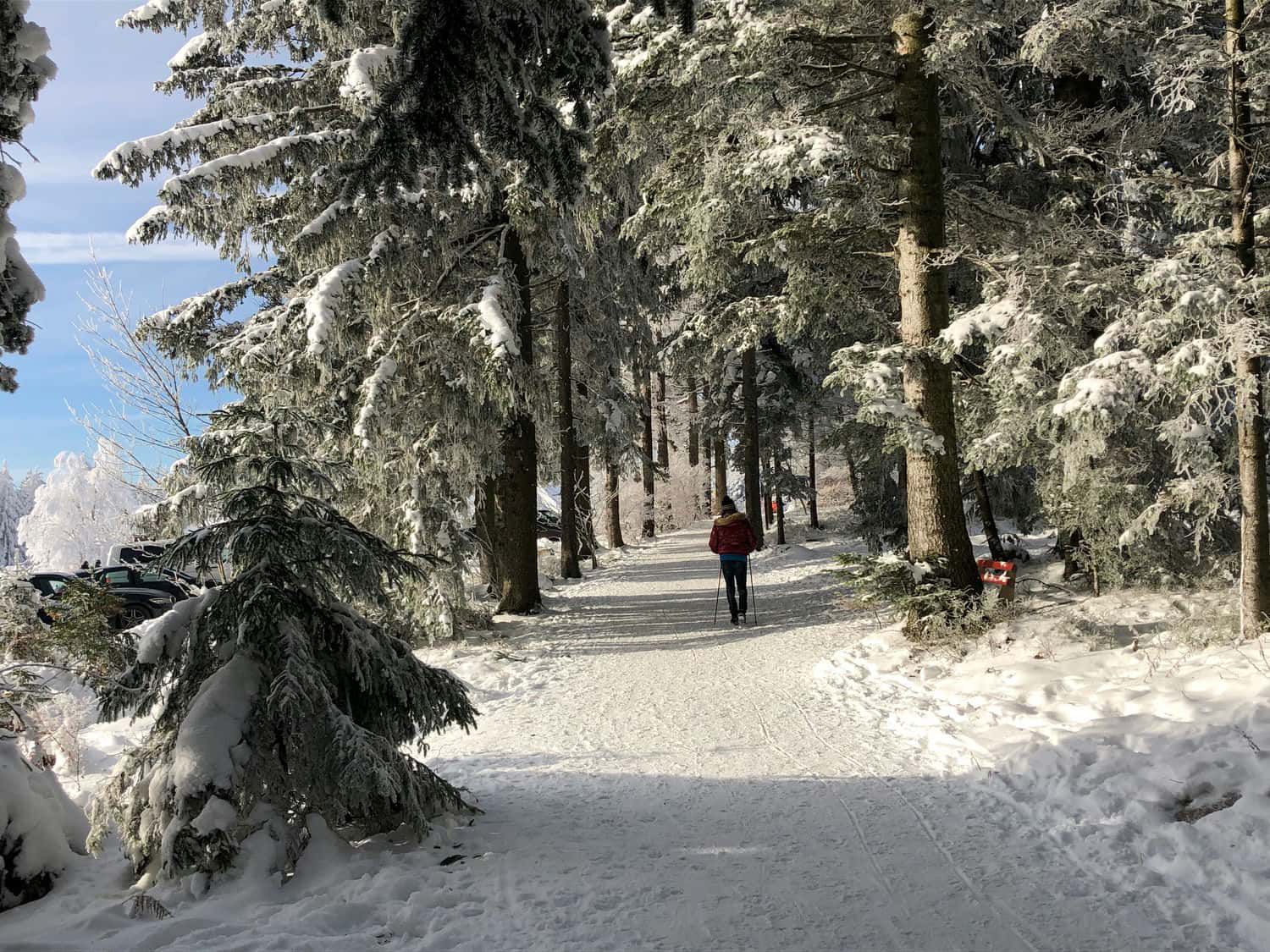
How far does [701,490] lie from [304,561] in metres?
34.3

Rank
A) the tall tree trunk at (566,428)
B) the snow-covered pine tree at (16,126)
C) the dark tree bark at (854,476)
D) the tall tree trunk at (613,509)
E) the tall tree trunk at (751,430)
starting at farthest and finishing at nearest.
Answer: the tall tree trunk at (613,509), the tall tree trunk at (751,430), the tall tree trunk at (566,428), the dark tree bark at (854,476), the snow-covered pine tree at (16,126)

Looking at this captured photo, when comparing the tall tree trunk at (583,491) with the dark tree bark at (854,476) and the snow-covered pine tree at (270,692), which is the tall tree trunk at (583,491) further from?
the snow-covered pine tree at (270,692)

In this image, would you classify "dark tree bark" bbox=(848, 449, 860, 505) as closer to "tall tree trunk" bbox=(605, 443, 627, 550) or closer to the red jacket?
the red jacket

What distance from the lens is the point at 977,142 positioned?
12602 millimetres

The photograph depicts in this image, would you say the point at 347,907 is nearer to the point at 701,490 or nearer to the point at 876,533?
the point at 876,533

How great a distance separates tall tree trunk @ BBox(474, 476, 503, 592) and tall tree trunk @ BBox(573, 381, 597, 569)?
5.13 m

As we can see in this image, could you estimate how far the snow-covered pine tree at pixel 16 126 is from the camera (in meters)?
3.29

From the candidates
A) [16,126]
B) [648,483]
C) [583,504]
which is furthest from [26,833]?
[648,483]

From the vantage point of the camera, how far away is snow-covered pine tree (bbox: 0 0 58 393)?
10.8ft

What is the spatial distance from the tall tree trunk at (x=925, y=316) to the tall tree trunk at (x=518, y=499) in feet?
19.7

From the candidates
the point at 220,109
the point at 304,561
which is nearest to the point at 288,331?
the point at 220,109

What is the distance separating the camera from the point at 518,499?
12734 millimetres

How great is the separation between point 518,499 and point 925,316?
676cm

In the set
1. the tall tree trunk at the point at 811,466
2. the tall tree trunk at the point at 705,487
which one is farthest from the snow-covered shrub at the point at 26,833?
the tall tree trunk at the point at 705,487
